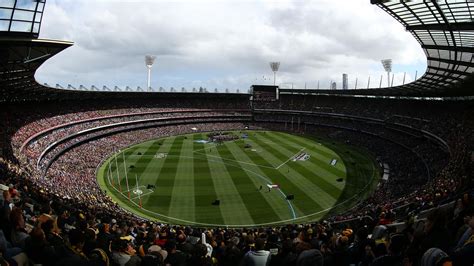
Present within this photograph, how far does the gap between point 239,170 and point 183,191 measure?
500 inches

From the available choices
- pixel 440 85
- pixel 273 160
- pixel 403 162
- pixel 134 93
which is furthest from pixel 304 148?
pixel 134 93

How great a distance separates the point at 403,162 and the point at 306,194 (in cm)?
2049

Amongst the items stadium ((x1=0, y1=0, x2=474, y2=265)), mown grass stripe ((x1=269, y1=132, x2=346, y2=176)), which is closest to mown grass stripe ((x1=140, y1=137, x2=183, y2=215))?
stadium ((x1=0, y1=0, x2=474, y2=265))

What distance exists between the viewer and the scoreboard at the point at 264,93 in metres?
119

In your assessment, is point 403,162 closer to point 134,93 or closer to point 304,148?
point 304,148

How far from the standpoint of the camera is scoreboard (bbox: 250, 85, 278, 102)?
119 metres

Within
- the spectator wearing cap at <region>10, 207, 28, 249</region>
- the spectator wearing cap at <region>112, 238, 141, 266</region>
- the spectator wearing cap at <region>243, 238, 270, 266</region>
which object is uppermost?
the spectator wearing cap at <region>10, 207, 28, 249</region>

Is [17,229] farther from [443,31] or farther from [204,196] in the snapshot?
[204,196]

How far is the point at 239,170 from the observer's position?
55906mm

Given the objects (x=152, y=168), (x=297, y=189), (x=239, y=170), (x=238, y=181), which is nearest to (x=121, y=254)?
(x=297, y=189)

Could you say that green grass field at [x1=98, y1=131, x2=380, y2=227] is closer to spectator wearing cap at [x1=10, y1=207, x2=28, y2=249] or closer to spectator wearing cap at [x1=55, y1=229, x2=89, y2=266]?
spectator wearing cap at [x1=10, y1=207, x2=28, y2=249]

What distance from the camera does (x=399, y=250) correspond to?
677 cm

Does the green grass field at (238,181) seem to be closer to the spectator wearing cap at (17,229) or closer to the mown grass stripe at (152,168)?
the mown grass stripe at (152,168)

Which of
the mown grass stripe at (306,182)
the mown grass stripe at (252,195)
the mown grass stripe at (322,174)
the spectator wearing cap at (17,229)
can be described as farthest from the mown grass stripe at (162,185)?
the spectator wearing cap at (17,229)
